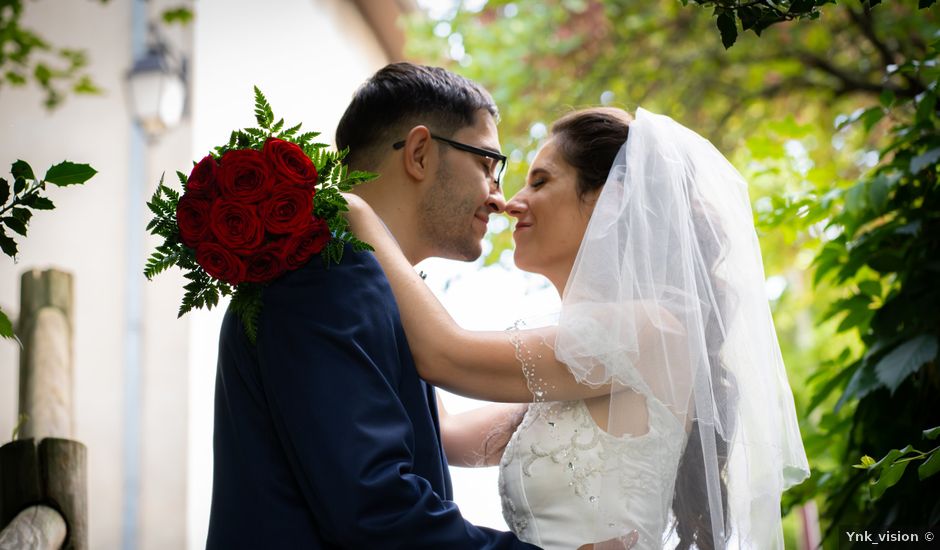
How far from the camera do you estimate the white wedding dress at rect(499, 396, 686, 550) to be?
98.3 inches

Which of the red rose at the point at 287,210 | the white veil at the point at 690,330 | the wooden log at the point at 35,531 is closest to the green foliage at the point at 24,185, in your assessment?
the red rose at the point at 287,210

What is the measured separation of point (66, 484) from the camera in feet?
9.36

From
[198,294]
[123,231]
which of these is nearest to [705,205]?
[198,294]

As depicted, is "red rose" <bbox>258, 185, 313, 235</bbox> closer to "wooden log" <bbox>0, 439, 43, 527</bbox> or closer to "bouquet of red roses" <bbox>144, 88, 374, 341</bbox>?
"bouquet of red roses" <bbox>144, 88, 374, 341</bbox>

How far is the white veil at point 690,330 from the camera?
2.55m

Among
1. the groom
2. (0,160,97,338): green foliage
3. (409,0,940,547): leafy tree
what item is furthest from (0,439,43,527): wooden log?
(409,0,940,547): leafy tree

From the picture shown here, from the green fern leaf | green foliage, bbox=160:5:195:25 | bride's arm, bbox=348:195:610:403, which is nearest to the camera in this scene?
the green fern leaf

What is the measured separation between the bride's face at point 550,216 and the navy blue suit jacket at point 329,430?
0.80m

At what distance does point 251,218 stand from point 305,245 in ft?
0.48

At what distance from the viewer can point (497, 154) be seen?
3.06 m

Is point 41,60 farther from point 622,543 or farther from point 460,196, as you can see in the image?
point 622,543

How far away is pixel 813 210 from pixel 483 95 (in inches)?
51.6

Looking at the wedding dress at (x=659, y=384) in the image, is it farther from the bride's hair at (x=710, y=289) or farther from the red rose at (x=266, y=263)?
the red rose at (x=266, y=263)

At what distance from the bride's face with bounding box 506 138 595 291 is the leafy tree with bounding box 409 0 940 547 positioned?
2.04 ft
